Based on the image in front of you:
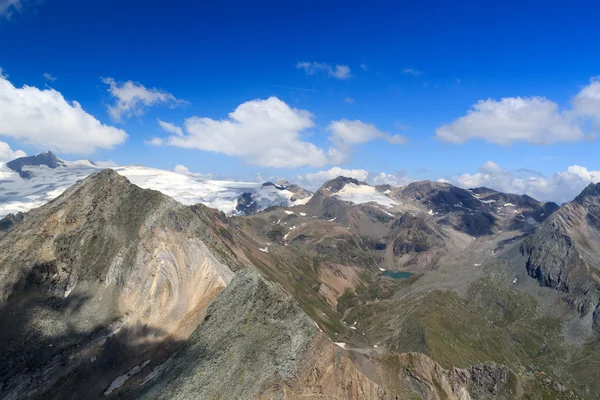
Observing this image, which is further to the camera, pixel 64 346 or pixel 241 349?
pixel 64 346

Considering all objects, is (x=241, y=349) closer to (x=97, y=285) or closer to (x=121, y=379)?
(x=121, y=379)

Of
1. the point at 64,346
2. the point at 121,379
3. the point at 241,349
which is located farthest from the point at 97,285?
the point at 241,349

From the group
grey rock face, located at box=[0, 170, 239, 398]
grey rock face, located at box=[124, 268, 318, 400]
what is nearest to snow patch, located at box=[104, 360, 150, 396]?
grey rock face, located at box=[0, 170, 239, 398]

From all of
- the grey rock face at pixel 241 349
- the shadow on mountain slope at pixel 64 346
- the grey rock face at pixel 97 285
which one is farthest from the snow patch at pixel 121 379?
the grey rock face at pixel 241 349

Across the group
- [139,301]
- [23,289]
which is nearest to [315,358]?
[139,301]

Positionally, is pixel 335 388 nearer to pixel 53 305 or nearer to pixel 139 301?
pixel 139 301

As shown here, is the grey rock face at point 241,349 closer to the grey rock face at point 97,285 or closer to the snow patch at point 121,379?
the snow patch at point 121,379

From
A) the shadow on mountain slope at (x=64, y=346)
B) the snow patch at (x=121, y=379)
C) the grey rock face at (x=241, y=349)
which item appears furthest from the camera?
the shadow on mountain slope at (x=64, y=346)

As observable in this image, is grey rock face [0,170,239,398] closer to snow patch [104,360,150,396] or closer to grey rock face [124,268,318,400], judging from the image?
snow patch [104,360,150,396]

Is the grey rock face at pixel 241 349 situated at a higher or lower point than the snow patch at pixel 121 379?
higher

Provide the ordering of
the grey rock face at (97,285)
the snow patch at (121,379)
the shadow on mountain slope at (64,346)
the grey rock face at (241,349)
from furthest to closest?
the grey rock face at (97,285) → the shadow on mountain slope at (64,346) → the snow patch at (121,379) → the grey rock face at (241,349)

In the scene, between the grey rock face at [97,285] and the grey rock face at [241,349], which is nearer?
the grey rock face at [241,349]
